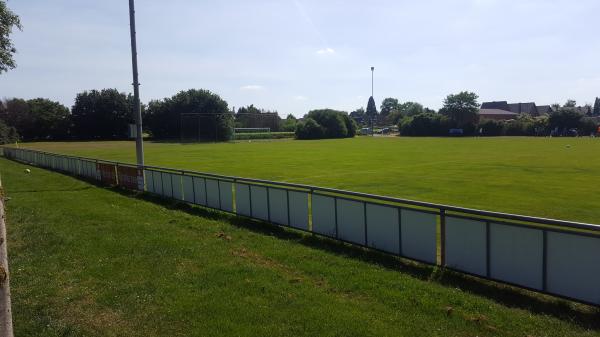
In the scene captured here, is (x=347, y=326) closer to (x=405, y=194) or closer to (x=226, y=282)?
(x=226, y=282)

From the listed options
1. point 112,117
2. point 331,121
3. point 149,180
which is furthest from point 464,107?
point 149,180

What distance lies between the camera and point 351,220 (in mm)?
8703

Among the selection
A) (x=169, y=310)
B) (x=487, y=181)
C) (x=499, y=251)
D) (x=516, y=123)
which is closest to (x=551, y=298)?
(x=499, y=251)

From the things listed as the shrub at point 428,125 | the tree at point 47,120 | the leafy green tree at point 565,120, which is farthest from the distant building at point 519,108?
the tree at point 47,120

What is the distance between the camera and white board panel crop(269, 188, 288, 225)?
408 inches

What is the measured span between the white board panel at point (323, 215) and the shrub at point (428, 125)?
9763cm

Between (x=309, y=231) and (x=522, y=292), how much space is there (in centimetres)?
447

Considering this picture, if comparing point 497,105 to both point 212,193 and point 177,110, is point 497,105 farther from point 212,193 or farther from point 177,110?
point 212,193

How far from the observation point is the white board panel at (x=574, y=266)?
5.50m

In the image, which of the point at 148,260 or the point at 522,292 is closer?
the point at 522,292

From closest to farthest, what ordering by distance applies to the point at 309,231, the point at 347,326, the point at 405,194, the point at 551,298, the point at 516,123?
1. the point at 347,326
2. the point at 551,298
3. the point at 309,231
4. the point at 405,194
5. the point at 516,123

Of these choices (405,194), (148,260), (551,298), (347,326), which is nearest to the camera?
(347,326)

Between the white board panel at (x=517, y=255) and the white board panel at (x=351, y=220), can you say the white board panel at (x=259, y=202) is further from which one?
the white board panel at (x=517, y=255)

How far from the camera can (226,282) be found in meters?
6.70
